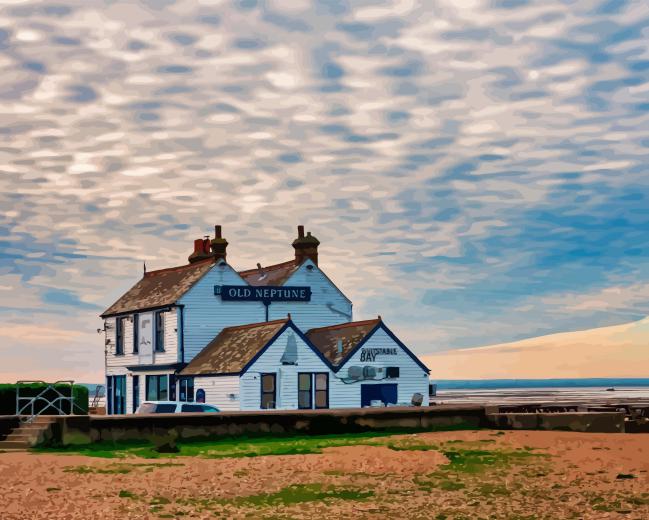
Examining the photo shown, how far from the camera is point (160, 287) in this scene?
199 ft

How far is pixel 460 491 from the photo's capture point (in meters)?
21.7

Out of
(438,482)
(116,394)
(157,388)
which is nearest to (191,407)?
(157,388)

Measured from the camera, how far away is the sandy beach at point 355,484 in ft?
63.6

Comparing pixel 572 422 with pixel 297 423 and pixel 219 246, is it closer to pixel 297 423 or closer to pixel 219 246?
pixel 297 423

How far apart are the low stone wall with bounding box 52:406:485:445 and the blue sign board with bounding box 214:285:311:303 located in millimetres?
22042

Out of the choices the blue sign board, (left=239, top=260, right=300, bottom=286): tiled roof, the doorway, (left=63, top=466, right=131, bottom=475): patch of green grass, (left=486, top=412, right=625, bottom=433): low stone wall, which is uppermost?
(left=239, top=260, right=300, bottom=286): tiled roof

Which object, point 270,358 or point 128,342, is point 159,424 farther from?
point 128,342

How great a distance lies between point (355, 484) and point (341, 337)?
32307 millimetres

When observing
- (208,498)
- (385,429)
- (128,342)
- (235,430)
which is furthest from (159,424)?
(128,342)

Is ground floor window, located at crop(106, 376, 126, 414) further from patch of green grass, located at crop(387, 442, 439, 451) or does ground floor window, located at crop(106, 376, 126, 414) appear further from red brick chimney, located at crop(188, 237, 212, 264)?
patch of green grass, located at crop(387, 442, 439, 451)

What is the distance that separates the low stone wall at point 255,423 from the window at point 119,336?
29096 millimetres

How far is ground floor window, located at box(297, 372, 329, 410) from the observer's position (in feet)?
170

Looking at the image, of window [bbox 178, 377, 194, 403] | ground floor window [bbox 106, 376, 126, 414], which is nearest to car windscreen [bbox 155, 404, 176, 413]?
window [bbox 178, 377, 194, 403]

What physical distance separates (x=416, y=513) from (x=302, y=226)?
44.5 metres
